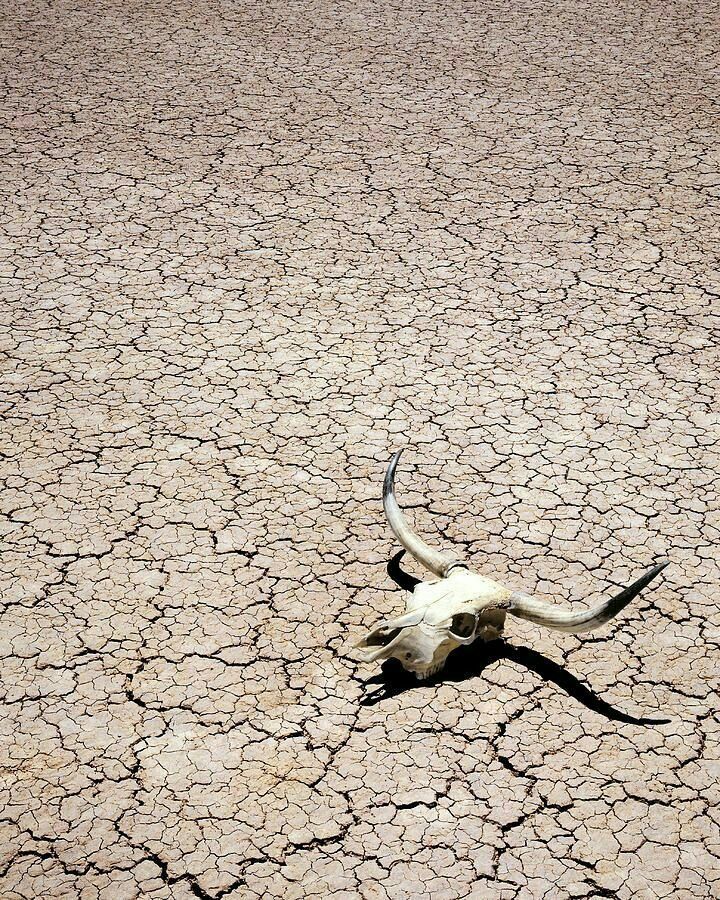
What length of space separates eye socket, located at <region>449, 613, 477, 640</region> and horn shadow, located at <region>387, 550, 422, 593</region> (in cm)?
27

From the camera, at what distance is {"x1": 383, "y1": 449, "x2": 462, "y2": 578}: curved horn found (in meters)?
3.10

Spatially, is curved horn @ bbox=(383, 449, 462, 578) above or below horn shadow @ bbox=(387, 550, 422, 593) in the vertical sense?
above

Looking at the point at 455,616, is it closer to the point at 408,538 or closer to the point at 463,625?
Answer: the point at 463,625

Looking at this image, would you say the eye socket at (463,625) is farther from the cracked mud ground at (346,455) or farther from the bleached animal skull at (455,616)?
the cracked mud ground at (346,455)

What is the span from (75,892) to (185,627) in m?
0.83

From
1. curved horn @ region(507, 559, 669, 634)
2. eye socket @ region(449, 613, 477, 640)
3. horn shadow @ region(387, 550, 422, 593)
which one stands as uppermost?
curved horn @ region(507, 559, 669, 634)

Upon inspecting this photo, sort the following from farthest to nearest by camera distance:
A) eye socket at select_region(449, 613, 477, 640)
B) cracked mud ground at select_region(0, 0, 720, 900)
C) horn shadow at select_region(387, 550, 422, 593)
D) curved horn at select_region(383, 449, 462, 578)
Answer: horn shadow at select_region(387, 550, 422, 593) → curved horn at select_region(383, 449, 462, 578) → eye socket at select_region(449, 613, 477, 640) → cracked mud ground at select_region(0, 0, 720, 900)

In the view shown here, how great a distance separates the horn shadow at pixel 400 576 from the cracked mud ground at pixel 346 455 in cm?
3

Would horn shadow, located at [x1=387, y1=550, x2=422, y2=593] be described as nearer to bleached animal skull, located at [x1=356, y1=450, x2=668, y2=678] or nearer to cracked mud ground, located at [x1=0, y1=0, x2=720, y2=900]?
cracked mud ground, located at [x1=0, y1=0, x2=720, y2=900]

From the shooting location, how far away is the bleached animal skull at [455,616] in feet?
9.31

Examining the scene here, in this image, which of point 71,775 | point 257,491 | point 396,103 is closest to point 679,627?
point 257,491

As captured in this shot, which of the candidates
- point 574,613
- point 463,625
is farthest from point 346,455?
point 574,613

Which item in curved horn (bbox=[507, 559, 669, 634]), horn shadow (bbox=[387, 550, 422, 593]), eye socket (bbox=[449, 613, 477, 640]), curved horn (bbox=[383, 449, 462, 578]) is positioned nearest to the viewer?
curved horn (bbox=[507, 559, 669, 634])

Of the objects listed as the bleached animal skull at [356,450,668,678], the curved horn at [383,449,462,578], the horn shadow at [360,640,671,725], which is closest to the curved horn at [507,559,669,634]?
the bleached animal skull at [356,450,668,678]
